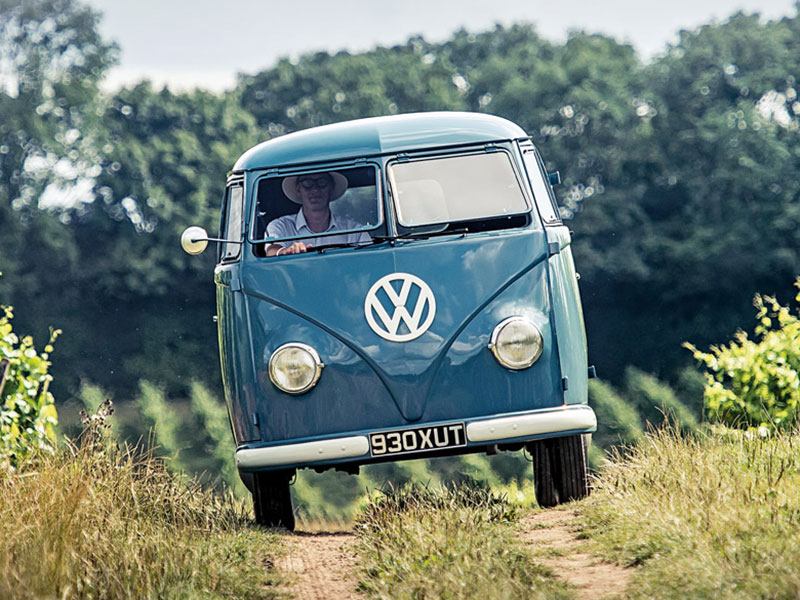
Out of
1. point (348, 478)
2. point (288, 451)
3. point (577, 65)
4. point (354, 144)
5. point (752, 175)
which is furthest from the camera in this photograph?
point (577, 65)

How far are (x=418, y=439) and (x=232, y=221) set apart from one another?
79.9 inches

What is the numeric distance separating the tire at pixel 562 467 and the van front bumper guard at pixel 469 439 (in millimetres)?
588

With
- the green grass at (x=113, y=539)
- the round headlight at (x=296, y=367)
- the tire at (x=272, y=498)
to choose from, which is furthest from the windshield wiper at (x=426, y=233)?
the green grass at (x=113, y=539)

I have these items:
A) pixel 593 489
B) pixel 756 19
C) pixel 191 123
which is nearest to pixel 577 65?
pixel 756 19

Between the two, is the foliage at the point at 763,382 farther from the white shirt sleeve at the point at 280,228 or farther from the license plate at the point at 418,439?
the white shirt sleeve at the point at 280,228

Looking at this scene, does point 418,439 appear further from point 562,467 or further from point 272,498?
point 272,498

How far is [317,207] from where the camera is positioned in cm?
794

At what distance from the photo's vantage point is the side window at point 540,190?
771 centimetres

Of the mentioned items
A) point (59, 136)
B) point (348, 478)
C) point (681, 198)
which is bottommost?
point (348, 478)

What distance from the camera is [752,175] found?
40.0 m

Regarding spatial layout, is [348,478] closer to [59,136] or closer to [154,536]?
[59,136]

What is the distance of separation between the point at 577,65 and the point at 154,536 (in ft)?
135

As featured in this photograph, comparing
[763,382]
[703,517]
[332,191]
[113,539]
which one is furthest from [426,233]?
[763,382]

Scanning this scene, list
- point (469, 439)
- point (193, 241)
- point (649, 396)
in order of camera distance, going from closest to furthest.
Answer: point (469, 439)
point (193, 241)
point (649, 396)
